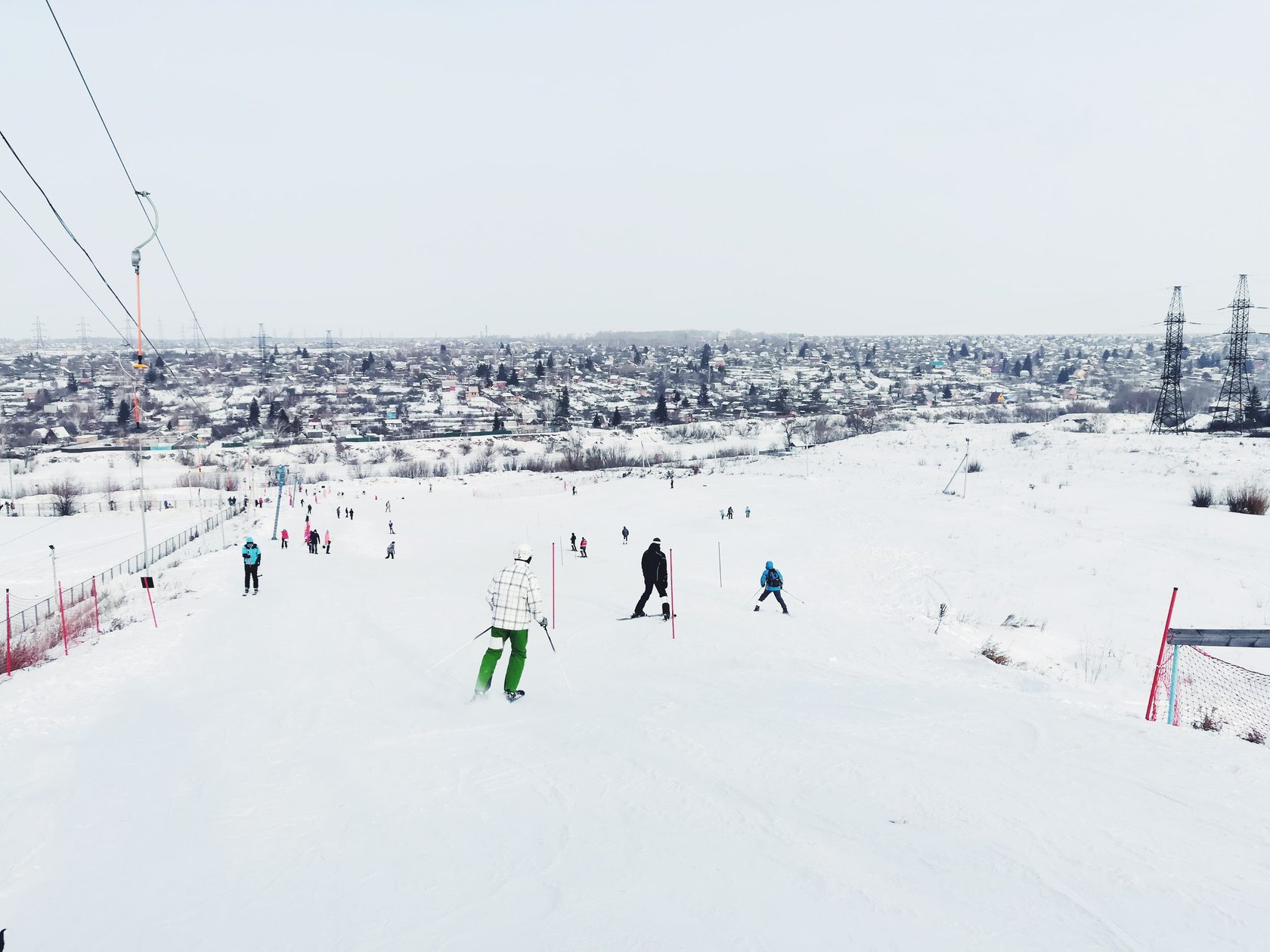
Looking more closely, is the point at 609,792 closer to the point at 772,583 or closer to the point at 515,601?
the point at 515,601

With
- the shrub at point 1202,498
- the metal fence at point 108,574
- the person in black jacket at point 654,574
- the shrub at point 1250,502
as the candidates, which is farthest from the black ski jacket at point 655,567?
the shrub at point 1202,498

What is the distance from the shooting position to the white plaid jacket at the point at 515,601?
790 centimetres

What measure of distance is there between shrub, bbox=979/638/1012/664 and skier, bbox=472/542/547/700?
7.45 m

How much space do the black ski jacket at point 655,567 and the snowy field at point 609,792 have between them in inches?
36.4

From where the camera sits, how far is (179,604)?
15352mm

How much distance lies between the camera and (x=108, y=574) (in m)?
33.6

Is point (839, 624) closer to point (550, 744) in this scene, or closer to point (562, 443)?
Answer: point (550, 744)

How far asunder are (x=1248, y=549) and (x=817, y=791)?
27759 millimetres

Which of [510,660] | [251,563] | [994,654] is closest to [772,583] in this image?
[994,654]

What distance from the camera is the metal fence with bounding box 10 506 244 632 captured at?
70.6 ft

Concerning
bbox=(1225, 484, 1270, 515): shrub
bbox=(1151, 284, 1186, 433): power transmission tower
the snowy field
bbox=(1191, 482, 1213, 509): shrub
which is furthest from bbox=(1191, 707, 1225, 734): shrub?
bbox=(1151, 284, 1186, 433): power transmission tower

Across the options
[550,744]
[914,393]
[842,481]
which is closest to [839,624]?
[550,744]

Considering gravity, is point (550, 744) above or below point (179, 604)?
above

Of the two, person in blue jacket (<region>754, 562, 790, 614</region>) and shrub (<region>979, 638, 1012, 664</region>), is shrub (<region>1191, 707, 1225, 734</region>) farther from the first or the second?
person in blue jacket (<region>754, 562, 790, 614</region>)
